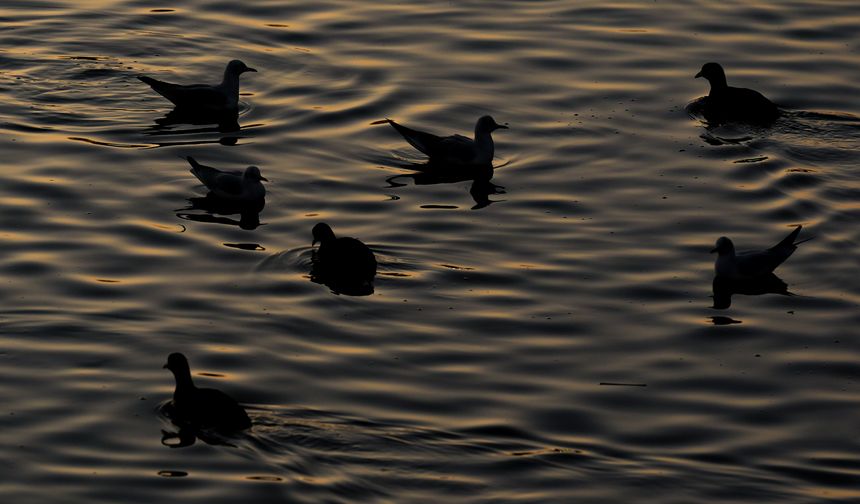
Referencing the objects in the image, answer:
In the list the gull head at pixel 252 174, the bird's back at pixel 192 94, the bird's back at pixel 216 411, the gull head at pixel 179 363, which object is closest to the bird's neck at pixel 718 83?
the bird's back at pixel 192 94

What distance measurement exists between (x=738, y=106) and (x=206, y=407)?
12.1 m

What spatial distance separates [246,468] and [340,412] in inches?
50.1

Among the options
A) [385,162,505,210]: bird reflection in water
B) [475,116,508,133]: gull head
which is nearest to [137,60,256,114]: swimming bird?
[385,162,505,210]: bird reflection in water

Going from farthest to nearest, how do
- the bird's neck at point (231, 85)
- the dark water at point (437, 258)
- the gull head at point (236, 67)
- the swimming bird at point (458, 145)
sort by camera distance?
the gull head at point (236, 67), the bird's neck at point (231, 85), the swimming bird at point (458, 145), the dark water at point (437, 258)

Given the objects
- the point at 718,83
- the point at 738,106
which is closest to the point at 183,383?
the point at 738,106

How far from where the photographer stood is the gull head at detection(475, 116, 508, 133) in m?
23.5

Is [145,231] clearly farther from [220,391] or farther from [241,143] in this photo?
[220,391]

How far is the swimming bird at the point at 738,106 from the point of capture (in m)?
25.0

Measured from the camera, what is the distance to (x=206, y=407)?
15.3 metres

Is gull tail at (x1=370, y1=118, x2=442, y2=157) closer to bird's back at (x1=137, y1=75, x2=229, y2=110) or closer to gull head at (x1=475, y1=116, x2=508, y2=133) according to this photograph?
gull head at (x1=475, y1=116, x2=508, y2=133)

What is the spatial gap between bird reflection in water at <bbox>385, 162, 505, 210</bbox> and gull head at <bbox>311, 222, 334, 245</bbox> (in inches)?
122

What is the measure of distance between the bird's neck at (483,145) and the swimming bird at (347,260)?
452 centimetres

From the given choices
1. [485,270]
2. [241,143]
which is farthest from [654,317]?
[241,143]

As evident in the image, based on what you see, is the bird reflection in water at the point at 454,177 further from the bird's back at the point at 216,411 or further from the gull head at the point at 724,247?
the bird's back at the point at 216,411
